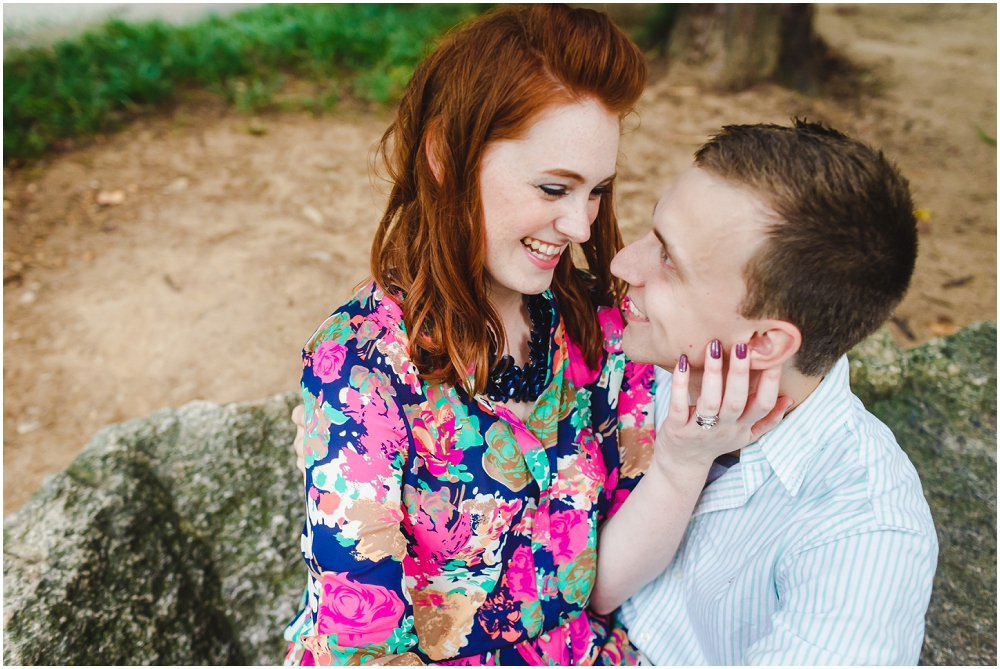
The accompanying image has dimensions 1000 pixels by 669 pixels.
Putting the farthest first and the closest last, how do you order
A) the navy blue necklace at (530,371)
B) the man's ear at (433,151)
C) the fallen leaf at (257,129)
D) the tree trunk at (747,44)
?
the tree trunk at (747,44)
the fallen leaf at (257,129)
the navy blue necklace at (530,371)
the man's ear at (433,151)

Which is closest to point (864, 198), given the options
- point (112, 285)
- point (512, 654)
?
point (512, 654)

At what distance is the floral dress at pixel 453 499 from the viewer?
1697 mm

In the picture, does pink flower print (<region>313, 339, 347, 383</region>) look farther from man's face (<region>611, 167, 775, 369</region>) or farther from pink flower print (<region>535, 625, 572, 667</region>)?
pink flower print (<region>535, 625, 572, 667</region>)

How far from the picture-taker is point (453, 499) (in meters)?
1.89

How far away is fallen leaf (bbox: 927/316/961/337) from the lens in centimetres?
468

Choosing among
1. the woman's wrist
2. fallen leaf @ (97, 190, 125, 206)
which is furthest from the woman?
fallen leaf @ (97, 190, 125, 206)

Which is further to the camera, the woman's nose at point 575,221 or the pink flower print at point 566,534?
the pink flower print at point 566,534

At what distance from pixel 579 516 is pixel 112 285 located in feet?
13.4

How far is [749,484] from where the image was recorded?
74.7 inches

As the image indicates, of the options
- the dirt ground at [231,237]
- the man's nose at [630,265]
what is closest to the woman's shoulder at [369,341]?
the man's nose at [630,265]

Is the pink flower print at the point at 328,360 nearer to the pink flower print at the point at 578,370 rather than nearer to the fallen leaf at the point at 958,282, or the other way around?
the pink flower print at the point at 578,370

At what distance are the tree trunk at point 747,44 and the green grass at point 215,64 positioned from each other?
7.58ft

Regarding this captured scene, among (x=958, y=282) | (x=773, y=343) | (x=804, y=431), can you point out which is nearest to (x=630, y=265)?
(x=773, y=343)

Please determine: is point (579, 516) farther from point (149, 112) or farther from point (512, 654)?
point (149, 112)
